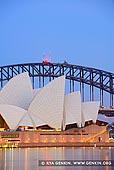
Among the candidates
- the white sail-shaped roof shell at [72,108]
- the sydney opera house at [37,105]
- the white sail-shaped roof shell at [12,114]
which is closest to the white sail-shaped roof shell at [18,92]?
the sydney opera house at [37,105]

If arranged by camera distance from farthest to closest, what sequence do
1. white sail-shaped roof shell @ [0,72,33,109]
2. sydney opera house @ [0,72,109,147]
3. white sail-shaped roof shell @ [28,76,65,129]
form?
white sail-shaped roof shell @ [0,72,33,109]
sydney opera house @ [0,72,109,147]
white sail-shaped roof shell @ [28,76,65,129]

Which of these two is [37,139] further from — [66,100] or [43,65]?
[43,65]

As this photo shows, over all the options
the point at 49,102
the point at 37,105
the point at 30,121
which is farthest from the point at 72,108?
the point at 30,121

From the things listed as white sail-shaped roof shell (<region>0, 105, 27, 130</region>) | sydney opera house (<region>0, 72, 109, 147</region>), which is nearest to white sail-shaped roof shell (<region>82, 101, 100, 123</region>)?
sydney opera house (<region>0, 72, 109, 147</region>)

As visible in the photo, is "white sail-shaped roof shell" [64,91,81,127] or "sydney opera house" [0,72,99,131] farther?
"white sail-shaped roof shell" [64,91,81,127]

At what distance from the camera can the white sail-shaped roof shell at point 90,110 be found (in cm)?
4203

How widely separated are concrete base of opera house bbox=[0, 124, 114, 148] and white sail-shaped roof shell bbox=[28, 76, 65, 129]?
164cm

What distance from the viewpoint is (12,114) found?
38.6 meters

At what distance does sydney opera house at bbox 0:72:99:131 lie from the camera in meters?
38.3

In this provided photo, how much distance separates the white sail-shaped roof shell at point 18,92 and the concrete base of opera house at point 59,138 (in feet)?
7.56

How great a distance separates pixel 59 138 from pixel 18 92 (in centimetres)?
490

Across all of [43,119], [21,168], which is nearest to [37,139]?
[43,119]

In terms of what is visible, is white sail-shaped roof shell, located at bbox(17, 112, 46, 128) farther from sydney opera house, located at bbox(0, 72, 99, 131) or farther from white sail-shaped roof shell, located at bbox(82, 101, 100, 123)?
white sail-shaped roof shell, located at bbox(82, 101, 100, 123)

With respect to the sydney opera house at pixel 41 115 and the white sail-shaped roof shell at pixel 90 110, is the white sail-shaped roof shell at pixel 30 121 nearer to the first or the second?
the sydney opera house at pixel 41 115
